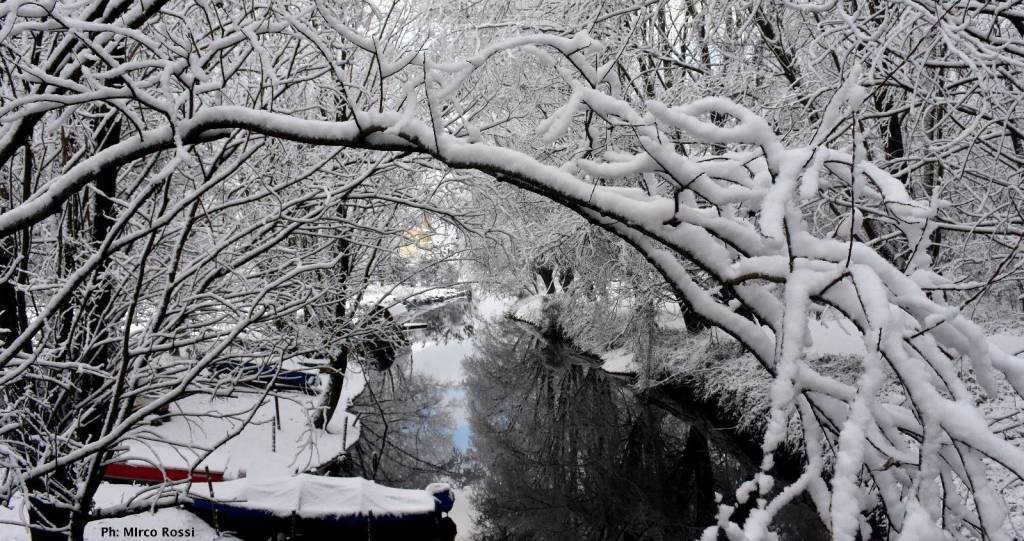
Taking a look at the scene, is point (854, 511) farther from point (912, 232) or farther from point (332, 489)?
point (332, 489)

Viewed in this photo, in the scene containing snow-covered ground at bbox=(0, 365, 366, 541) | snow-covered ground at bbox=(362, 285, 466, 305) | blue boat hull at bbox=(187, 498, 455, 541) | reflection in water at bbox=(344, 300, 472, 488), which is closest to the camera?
snow-covered ground at bbox=(362, 285, 466, 305)

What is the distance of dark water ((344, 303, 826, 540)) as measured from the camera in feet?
31.9

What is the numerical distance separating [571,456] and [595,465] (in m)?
0.63

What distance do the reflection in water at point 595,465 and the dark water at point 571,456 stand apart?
0.03 m

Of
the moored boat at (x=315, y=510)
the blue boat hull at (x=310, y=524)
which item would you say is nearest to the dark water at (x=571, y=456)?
the blue boat hull at (x=310, y=524)

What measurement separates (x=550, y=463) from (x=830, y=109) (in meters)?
11.0

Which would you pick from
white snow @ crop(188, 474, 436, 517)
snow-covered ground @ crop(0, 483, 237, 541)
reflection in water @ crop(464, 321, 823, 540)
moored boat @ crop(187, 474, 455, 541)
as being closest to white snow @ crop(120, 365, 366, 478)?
white snow @ crop(188, 474, 436, 517)

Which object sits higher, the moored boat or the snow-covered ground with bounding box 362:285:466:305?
the snow-covered ground with bounding box 362:285:466:305

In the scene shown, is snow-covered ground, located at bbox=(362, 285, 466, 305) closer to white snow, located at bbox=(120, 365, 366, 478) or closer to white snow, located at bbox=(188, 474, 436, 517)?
white snow, located at bbox=(120, 365, 366, 478)

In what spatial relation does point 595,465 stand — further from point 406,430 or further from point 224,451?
point 224,451

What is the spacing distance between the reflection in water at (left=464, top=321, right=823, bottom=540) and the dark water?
0.03 metres

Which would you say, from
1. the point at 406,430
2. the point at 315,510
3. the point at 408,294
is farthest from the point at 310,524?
the point at 406,430

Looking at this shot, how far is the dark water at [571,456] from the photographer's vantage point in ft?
31.9

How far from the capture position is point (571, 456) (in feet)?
39.7
